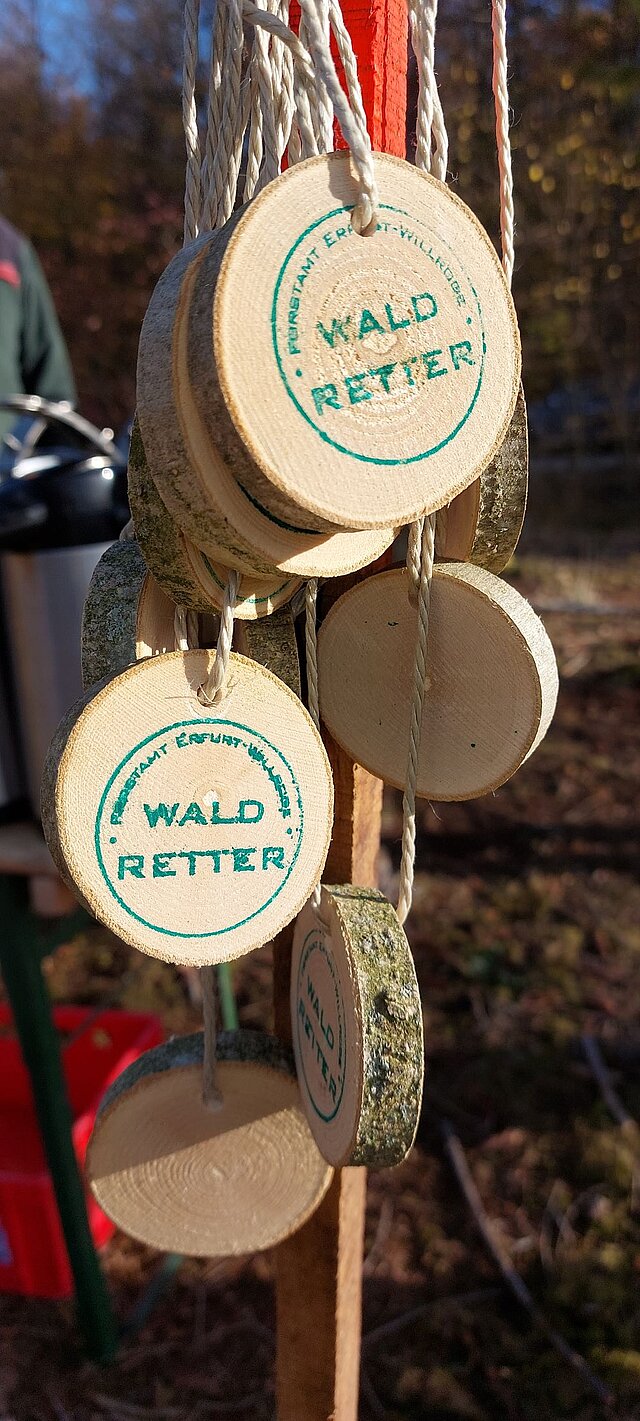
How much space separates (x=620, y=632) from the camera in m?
4.53

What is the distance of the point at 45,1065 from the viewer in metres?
1.47

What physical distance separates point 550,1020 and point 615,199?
11.9ft

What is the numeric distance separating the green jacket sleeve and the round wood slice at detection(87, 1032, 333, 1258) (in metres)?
2.31

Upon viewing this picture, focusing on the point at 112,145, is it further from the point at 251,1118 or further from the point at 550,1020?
the point at 251,1118

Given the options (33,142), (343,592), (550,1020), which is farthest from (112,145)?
(343,592)

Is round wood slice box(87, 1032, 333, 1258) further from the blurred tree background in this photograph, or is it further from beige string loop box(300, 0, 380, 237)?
the blurred tree background

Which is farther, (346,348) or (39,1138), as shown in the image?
(39,1138)

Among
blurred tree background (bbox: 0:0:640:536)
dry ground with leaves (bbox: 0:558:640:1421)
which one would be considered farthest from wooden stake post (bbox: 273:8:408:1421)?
Result: blurred tree background (bbox: 0:0:640:536)

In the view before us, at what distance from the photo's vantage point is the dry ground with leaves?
165 cm

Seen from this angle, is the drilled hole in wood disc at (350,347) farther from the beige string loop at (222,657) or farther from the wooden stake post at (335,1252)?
the wooden stake post at (335,1252)

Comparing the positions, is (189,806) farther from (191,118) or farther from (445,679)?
(191,118)

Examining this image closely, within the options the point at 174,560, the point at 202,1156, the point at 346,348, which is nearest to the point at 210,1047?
the point at 202,1156

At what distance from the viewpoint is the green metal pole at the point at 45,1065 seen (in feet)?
4.66

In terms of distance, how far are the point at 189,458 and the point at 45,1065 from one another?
1183 mm
